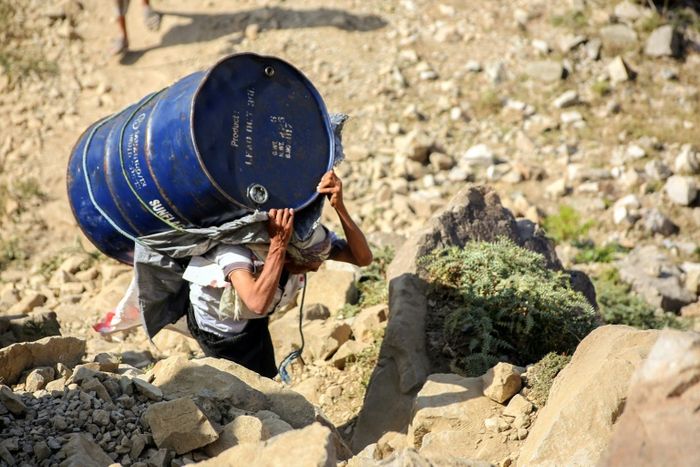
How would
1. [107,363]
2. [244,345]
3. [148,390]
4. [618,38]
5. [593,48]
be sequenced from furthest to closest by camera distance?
[618,38] < [593,48] < [244,345] < [107,363] < [148,390]

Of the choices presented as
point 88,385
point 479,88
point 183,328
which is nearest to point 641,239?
point 479,88

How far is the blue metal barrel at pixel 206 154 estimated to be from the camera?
386cm

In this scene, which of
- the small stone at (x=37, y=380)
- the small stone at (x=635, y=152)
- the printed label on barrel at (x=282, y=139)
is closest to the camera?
the small stone at (x=37, y=380)

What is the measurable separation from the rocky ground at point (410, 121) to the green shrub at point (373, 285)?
70 millimetres

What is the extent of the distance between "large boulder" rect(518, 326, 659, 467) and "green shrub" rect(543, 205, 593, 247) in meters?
3.69

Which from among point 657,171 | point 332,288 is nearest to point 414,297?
point 332,288

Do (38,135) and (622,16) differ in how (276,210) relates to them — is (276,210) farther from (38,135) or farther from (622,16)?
(622,16)

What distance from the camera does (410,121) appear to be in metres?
8.42

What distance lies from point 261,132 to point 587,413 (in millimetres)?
1724

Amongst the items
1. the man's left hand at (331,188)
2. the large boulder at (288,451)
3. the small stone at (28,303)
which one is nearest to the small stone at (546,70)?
the small stone at (28,303)

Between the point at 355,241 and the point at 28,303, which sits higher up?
the point at 355,241

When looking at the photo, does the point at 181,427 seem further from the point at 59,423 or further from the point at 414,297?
the point at 414,297

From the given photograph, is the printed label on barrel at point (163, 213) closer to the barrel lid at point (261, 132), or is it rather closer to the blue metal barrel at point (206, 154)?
the blue metal barrel at point (206, 154)

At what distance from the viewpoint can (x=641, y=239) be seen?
7.46 m
